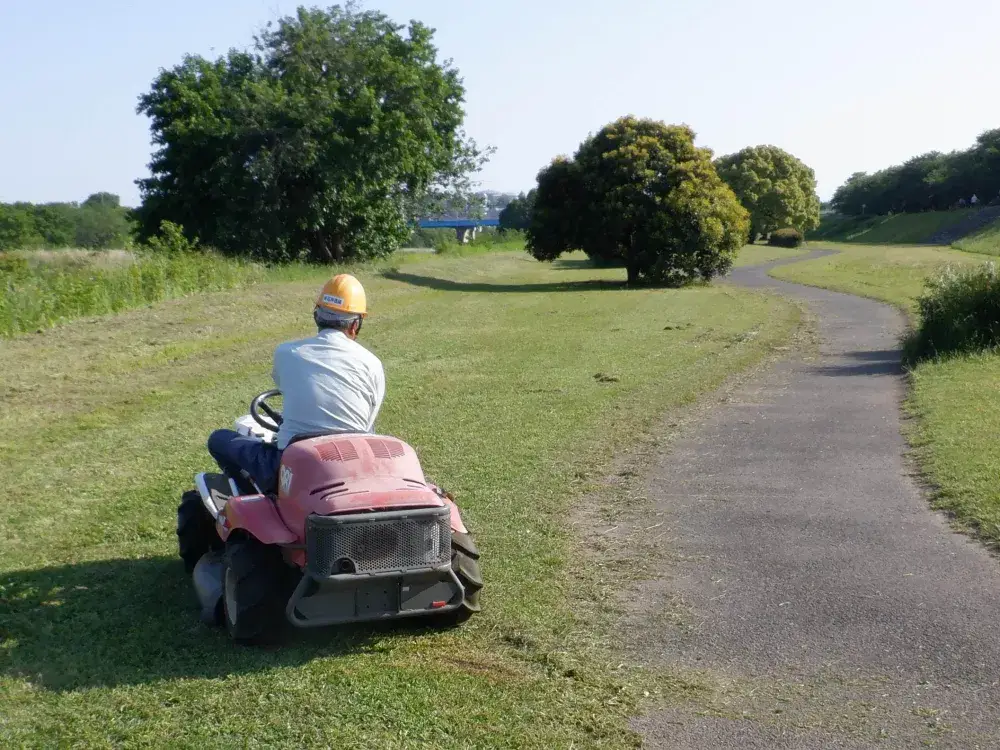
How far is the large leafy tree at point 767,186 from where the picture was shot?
9175 cm

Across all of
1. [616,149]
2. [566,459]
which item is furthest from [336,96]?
[566,459]

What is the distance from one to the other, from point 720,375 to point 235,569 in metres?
11.4

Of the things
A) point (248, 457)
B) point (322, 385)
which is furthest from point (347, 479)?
point (248, 457)

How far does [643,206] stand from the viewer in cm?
3850

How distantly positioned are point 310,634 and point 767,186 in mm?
91853

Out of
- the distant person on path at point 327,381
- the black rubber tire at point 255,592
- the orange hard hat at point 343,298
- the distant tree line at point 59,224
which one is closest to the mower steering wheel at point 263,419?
the distant person on path at point 327,381

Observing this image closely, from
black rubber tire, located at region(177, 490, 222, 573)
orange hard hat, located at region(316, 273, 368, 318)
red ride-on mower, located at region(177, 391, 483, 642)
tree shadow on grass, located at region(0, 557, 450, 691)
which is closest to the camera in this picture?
red ride-on mower, located at region(177, 391, 483, 642)

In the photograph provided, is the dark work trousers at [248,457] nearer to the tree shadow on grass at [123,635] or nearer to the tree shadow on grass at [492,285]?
the tree shadow on grass at [123,635]

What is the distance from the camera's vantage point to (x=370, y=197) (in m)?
41.5

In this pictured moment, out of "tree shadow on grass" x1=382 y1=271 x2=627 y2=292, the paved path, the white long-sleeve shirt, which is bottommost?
"tree shadow on grass" x1=382 y1=271 x2=627 y2=292

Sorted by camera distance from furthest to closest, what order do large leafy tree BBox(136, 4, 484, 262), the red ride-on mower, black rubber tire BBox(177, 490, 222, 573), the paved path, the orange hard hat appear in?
large leafy tree BBox(136, 4, 484, 262)
black rubber tire BBox(177, 490, 222, 573)
the orange hard hat
the red ride-on mower
the paved path

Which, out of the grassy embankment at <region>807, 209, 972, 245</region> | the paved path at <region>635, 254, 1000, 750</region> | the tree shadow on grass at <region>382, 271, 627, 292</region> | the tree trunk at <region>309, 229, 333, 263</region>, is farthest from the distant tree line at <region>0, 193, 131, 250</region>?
the paved path at <region>635, 254, 1000, 750</region>

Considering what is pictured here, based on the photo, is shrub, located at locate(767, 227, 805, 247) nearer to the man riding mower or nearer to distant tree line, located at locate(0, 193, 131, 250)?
distant tree line, located at locate(0, 193, 131, 250)

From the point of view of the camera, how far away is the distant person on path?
18.8 ft
